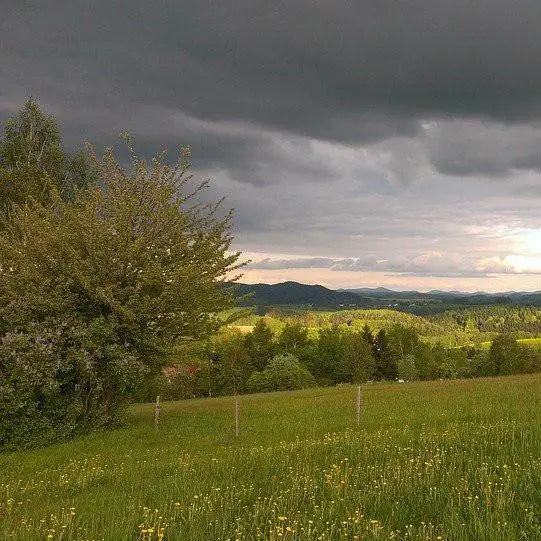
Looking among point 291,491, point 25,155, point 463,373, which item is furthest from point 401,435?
point 463,373

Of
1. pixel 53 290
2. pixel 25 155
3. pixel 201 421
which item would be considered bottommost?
pixel 201 421

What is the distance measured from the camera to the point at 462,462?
8.57 meters

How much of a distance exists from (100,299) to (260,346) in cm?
8108

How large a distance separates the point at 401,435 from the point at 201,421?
12.8 meters

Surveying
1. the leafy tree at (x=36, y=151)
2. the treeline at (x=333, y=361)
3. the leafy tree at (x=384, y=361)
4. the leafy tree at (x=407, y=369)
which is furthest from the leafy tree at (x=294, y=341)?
the leafy tree at (x=36, y=151)

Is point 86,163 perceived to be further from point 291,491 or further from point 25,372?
point 291,491

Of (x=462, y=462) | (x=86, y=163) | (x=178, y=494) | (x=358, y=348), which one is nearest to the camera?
(x=178, y=494)

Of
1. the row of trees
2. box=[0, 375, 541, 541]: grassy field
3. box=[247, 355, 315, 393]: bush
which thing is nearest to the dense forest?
box=[247, 355, 315, 393]: bush

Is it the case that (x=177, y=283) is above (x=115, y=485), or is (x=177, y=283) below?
above

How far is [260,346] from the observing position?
9950 centimetres

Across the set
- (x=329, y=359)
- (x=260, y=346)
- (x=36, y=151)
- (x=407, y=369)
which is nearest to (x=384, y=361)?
(x=407, y=369)

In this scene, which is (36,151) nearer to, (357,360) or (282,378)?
(282,378)

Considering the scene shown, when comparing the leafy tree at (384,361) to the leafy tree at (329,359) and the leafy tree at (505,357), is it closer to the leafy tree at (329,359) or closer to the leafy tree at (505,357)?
the leafy tree at (329,359)

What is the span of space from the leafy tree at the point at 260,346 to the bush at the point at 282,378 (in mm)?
15836
